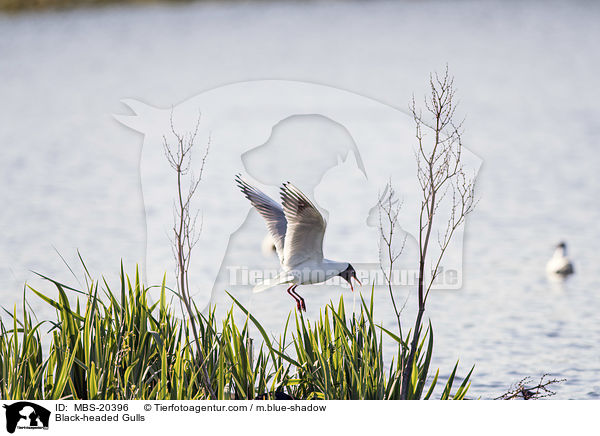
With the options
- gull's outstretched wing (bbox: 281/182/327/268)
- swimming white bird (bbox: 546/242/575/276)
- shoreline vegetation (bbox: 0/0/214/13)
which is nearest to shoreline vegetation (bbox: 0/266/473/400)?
gull's outstretched wing (bbox: 281/182/327/268)

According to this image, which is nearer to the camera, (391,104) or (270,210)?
(270,210)

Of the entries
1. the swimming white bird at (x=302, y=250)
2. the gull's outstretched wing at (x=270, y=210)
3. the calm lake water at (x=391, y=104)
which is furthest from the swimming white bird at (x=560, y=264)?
the swimming white bird at (x=302, y=250)

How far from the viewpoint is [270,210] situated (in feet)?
25.2

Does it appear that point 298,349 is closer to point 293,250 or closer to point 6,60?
point 293,250

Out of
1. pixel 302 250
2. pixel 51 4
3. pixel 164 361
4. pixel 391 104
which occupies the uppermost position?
pixel 51 4

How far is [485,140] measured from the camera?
27500mm

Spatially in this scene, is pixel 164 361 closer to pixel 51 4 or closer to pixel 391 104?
pixel 391 104

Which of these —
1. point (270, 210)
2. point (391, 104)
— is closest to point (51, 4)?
point (391, 104)

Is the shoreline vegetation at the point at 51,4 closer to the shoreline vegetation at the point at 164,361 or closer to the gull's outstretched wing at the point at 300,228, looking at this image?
the shoreline vegetation at the point at 164,361

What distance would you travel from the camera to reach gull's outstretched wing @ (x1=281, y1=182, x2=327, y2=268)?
274 inches

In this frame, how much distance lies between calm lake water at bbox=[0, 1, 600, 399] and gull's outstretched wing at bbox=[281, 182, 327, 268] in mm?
4122
